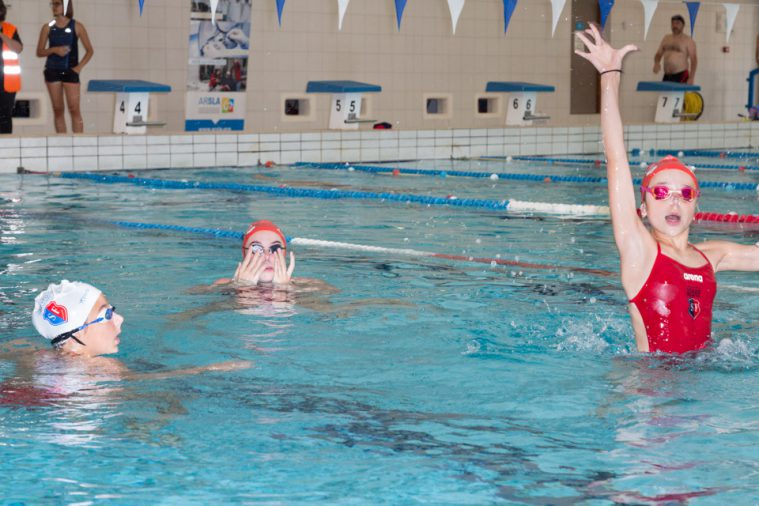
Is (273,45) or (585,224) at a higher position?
(273,45)

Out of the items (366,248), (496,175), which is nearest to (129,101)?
(496,175)

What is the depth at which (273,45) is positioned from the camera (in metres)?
15.3

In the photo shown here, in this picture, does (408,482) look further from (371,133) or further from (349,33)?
(349,33)

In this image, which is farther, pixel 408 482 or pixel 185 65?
pixel 185 65

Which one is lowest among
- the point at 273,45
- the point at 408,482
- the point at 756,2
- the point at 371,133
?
the point at 408,482

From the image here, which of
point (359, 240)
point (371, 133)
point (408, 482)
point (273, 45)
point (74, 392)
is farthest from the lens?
point (273, 45)

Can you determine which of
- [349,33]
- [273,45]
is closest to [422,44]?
[349,33]

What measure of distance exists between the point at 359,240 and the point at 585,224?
5.96 ft

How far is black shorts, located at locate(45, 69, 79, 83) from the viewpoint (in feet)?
40.8

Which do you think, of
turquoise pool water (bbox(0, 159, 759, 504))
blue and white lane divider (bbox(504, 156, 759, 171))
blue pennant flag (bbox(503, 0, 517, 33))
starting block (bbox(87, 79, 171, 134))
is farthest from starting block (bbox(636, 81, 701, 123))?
turquoise pool water (bbox(0, 159, 759, 504))

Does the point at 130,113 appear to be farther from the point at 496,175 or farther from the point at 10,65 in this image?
the point at 496,175

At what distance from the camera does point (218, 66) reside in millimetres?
14641

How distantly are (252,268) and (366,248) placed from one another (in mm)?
1813

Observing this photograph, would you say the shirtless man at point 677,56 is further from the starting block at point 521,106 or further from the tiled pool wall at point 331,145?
the starting block at point 521,106
